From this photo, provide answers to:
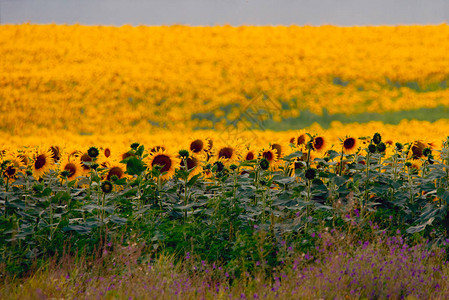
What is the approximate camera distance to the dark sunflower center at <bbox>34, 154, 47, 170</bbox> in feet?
18.6

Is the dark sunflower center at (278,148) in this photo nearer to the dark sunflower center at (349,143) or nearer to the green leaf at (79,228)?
the dark sunflower center at (349,143)

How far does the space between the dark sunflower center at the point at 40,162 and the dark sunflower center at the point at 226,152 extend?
199 centimetres

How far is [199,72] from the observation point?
59.8 ft

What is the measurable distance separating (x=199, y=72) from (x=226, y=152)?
41.5 ft

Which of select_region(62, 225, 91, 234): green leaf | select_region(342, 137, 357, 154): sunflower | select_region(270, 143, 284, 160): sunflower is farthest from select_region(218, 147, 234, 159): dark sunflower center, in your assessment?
select_region(62, 225, 91, 234): green leaf

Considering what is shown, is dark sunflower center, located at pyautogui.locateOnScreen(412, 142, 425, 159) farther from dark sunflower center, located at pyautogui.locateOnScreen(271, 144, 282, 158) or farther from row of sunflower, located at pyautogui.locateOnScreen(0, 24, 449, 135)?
row of sunflower, located at pyautogui.locateOnScreen(0, 24, 449, 135)

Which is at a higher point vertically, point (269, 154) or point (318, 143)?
point (318, 143)

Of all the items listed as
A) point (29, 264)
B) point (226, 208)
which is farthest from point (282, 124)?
point (29, 264)

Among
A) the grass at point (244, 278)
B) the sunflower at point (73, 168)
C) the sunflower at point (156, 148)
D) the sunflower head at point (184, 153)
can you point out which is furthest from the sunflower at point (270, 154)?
the sunflower at point (73, 168)

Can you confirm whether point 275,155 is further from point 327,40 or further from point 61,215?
point 327,40

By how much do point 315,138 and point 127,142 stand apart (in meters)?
7.78

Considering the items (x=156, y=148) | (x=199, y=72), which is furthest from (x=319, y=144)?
(x=199, y=72)

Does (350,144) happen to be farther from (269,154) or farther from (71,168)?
(71,168)

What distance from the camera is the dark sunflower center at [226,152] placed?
593cm
